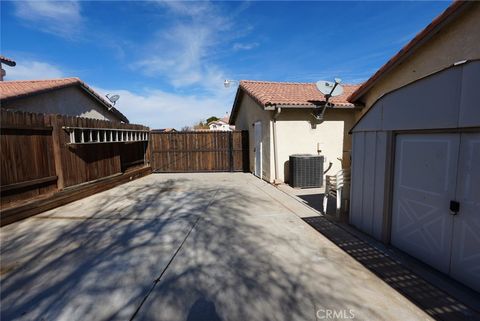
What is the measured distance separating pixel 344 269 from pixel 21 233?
5438 millimetres

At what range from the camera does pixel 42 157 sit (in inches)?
232

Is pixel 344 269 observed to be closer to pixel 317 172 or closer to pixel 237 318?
pixel 237 318

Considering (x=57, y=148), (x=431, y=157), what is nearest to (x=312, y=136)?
(x=431, y=157)

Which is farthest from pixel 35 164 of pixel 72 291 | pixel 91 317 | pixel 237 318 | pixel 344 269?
pixel 344 269

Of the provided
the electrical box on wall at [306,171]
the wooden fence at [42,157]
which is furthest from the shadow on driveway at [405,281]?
the wooden fence at [42,157]

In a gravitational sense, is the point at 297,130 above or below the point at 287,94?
below

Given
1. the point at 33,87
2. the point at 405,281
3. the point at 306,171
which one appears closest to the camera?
the point at 405,281

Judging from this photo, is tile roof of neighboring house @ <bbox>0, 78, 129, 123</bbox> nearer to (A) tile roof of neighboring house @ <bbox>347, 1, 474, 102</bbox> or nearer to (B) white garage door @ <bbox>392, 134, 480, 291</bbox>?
(A) tile roof of neighboring house @ <bbox>347, 1, 474, 102</bbox>

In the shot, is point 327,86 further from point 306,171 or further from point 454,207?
point 454,207

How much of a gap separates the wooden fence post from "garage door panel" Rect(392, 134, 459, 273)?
739 centimetres

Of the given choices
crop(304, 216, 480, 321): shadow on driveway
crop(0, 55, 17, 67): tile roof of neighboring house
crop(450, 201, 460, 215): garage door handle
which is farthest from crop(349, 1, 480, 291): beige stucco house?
crop(0, 55, 17, 67): tile roof of neighboring house

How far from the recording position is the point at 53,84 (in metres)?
11.3

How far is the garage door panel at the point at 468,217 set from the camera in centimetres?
255

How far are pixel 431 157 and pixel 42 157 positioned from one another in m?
7.62
